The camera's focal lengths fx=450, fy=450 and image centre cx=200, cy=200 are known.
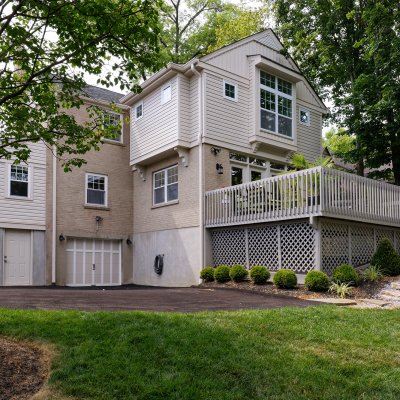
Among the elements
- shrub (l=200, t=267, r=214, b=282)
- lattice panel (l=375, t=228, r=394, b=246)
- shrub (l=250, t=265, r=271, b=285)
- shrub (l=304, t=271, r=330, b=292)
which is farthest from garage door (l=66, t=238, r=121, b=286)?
lattice panel (l=375, t=228, r=394, b=246)

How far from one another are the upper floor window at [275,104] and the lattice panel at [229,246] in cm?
432

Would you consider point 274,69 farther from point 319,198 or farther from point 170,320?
point 170,320

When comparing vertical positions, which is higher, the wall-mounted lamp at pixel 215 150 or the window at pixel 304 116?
the window at pixel 304 116

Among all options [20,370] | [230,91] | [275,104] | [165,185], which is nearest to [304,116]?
[275,104]

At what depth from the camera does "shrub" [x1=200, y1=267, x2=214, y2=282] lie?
1414cm

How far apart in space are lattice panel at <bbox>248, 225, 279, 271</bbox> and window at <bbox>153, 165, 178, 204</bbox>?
3.79 meters

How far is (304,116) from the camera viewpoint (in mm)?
18578

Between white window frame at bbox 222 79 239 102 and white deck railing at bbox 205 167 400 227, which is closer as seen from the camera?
white deck railing at bbox 205 167 400 227

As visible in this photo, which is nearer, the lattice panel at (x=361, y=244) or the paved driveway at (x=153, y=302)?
the paved driveway at (x=153, y=302)

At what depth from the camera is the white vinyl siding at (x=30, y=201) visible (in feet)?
51.6

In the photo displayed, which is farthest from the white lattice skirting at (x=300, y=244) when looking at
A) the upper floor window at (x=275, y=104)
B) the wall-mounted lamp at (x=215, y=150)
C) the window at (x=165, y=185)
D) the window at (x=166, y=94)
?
the window at (x=166, y=94)

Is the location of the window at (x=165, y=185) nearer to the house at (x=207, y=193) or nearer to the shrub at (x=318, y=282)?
the house at (x=207, y=193)

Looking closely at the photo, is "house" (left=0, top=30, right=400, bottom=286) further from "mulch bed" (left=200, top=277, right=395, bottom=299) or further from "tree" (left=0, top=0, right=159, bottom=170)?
"tree" (left=0, top=0, right=159, bottom=170)

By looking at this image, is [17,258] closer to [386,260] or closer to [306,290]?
[306,290]
